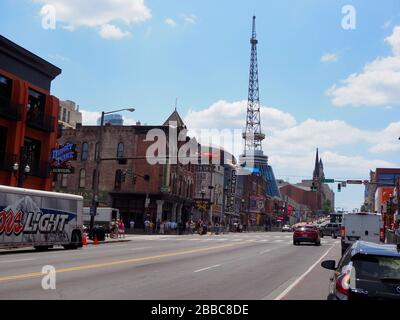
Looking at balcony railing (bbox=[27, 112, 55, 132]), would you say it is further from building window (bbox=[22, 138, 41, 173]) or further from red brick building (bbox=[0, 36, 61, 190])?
building window (bbox=[22, 138, 41, 173])

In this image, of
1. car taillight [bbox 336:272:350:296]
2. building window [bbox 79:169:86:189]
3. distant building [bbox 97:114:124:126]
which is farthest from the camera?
distant building [bbox 97:114:124:126]

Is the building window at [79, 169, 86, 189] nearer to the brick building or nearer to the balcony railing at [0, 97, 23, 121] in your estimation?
the brick building

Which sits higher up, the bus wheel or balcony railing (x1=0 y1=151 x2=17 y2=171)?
balcony railing (x1=0 y1=151 x2=17 y2=171)

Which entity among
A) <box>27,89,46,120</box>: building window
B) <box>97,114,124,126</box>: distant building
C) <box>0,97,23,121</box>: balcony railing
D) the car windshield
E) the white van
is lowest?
the car windshield

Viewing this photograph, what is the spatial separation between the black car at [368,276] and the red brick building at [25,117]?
29834mm

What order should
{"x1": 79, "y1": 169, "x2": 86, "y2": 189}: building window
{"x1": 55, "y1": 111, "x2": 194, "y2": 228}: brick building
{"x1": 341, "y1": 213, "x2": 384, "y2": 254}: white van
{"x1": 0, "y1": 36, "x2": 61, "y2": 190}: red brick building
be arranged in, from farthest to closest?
{"x1": 79, "y1": 169, "x2": 86, "y2": 189}: building window, {"x1": 55, "y1": 111, "x2": 194, "y2": 228}: brick building, {"x1": 0, "y1": 36, "x2": 61, "y2": 190}: red brick building, {"x1": 341, "y1": 213, "x2": 384, "y2": 254}: white van

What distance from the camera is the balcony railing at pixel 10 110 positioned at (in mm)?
36562

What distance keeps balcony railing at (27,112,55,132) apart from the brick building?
2122 cm

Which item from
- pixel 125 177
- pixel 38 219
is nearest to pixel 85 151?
pixel 125 177

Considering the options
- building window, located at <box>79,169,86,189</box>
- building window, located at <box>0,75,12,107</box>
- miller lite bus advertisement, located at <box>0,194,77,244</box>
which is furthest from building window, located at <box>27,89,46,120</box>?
building window, located at <box>79,169,86,189</box>

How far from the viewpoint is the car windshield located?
24.1ft

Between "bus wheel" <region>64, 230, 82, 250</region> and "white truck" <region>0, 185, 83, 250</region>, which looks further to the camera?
"bus wheel" <region>64, 230, 82, 250</region>

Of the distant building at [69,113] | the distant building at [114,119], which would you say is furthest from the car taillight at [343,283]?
the distant building at [69,113]

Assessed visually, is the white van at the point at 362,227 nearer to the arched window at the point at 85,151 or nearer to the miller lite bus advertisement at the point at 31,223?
the miller lite bus advertisement at the point at 31,223
